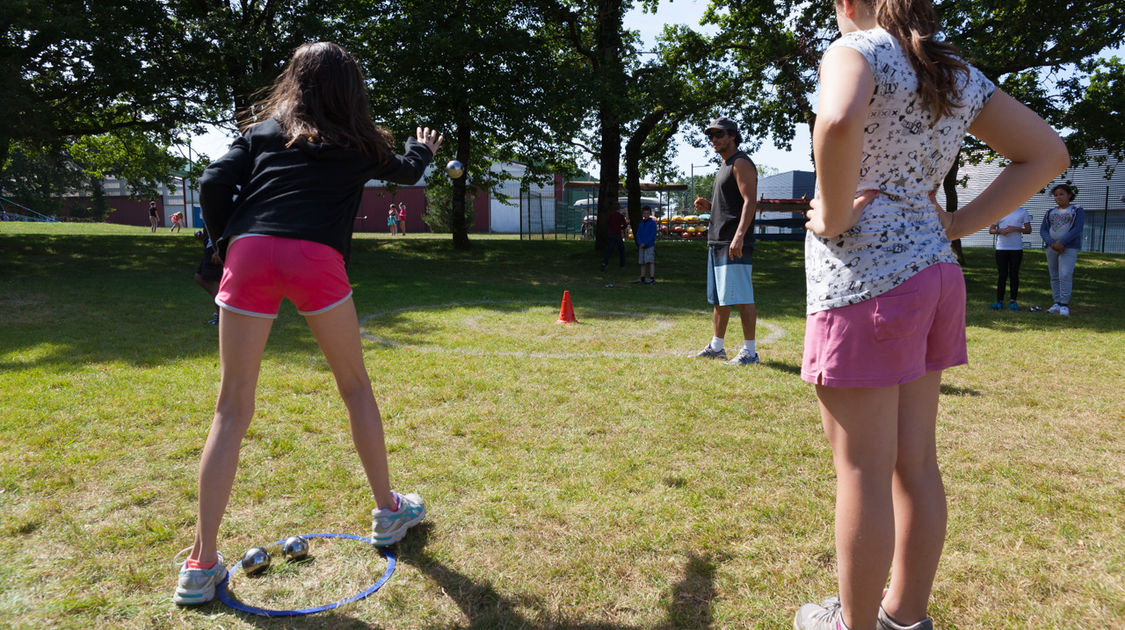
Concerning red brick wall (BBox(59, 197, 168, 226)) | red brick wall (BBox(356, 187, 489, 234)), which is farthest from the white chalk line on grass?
red brick wall (BBox(59, 197, 168, 226))

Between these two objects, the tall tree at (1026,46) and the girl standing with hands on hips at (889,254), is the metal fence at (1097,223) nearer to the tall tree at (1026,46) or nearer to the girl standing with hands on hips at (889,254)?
the tall tree at (1026,46)

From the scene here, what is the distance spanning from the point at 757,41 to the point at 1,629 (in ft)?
67.8

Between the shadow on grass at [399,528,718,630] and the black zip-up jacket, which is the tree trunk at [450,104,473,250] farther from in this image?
the shadow on grass at [399,528,718,630]

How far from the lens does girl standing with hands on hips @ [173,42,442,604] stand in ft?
8.15

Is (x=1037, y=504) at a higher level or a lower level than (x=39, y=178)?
lower

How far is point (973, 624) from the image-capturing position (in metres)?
2.41

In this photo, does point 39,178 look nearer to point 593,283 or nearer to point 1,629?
point 593,283

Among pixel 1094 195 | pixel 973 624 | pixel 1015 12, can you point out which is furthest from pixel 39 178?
pixel 1094 195

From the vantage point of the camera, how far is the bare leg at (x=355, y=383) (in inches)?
105

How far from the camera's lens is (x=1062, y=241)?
1071 cm

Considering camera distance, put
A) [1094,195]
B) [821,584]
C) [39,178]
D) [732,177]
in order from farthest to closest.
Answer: [39,178], [1094,195], [732,177], [821,584]

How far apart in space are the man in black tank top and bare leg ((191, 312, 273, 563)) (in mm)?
4567

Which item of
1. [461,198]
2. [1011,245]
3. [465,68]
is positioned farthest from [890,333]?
[461,198]

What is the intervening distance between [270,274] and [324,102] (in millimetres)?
701
